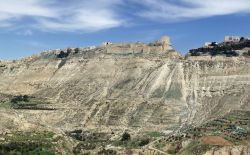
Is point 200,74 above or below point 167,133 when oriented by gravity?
above

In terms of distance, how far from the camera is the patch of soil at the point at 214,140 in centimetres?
11969

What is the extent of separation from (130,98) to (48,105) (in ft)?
78.8

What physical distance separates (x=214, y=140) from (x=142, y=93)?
49.1 m

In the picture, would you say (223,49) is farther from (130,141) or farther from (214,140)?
(214,140)

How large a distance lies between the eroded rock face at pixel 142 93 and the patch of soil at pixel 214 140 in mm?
22922

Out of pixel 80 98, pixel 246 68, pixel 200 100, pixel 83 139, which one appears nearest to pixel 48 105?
pixel 80 98

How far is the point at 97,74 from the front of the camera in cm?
18762

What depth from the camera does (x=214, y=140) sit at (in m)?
120

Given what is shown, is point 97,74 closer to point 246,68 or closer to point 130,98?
point 130,98

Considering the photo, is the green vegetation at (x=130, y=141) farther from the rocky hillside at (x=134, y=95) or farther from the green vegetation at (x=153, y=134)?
the rocky hillside at (x=134, y=95)

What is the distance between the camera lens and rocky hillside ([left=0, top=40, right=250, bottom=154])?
15112 cm

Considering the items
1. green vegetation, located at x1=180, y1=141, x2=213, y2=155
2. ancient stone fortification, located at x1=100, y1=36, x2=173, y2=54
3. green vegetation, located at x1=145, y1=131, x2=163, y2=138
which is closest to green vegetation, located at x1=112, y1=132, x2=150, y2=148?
green vegetation, located at x1=145, y1=131, x2=163, y2=138

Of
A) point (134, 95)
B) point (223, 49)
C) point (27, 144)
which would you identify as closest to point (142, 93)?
point (134, 95)

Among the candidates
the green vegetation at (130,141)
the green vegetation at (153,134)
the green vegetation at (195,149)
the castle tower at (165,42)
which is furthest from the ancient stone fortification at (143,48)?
the green vegetation at (195,149)
